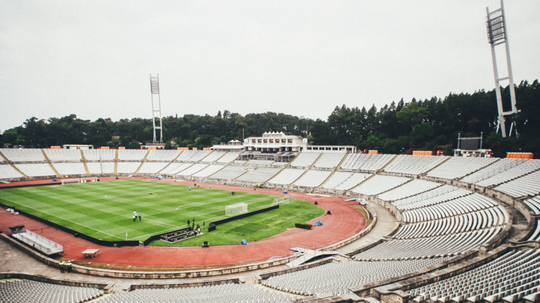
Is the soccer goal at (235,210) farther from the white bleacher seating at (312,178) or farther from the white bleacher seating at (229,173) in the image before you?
the white bleacher seating at (229,173)

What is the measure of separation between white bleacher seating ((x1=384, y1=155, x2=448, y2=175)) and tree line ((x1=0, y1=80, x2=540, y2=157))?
10305mm

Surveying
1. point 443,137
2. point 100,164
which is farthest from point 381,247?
point 100,164

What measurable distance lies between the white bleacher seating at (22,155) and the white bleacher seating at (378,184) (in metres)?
73.5

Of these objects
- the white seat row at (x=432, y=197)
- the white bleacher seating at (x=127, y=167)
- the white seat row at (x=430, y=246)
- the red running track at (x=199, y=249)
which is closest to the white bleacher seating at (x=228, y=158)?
the white bleacher seating at (x=127, y=167)

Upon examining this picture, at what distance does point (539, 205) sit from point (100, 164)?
81.6m

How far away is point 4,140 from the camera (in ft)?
294

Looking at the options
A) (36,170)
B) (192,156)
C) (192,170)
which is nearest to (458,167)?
(192,170)

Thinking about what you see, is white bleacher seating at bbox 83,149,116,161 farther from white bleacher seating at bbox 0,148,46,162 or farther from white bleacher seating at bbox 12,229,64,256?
white bleacher seating at bbox 12,229,64,256

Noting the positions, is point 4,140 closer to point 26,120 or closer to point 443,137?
point 26,120

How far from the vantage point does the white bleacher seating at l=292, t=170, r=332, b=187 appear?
52250 millimetres

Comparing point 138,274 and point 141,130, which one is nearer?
point 138,274

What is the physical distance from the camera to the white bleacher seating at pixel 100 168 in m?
67.1

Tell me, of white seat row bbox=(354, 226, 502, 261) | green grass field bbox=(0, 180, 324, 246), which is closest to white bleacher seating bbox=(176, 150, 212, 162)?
green grass field bbox=(0, 180, 324, 246)

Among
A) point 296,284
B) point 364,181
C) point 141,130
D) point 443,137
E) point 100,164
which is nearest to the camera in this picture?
point 296,284
